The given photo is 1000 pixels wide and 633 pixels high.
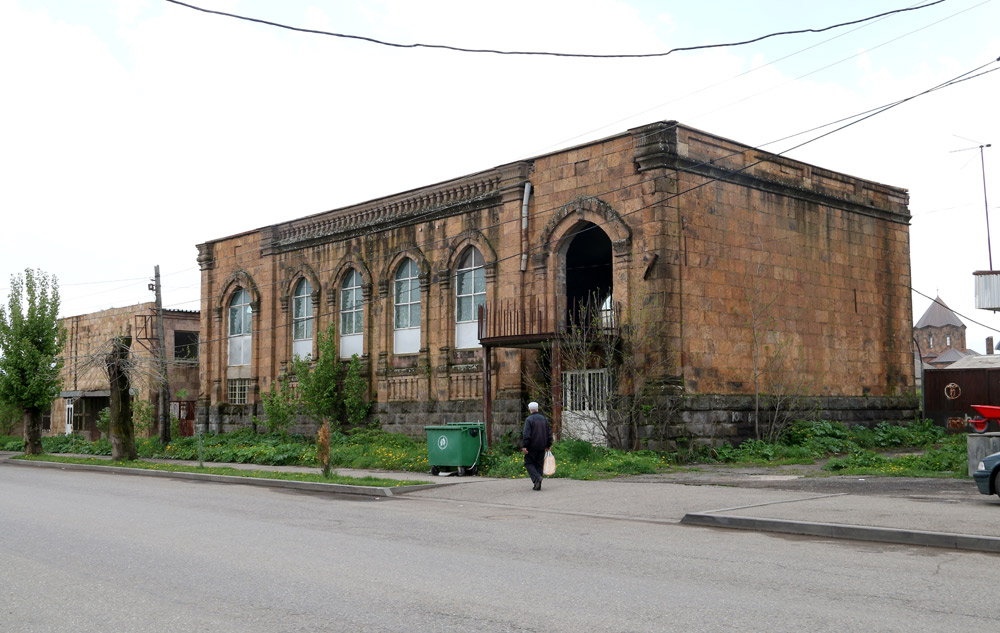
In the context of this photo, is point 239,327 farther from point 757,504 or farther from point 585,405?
point 757,504

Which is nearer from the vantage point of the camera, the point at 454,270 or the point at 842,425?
the point at 842,425

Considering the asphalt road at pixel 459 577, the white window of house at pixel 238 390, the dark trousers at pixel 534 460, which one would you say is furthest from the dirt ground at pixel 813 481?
the white window of house at pixel 238 390

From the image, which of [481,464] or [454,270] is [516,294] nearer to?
[454,270]

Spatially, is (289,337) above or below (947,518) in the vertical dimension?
above

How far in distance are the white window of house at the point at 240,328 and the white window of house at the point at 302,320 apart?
2.45 m

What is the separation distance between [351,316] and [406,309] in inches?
104

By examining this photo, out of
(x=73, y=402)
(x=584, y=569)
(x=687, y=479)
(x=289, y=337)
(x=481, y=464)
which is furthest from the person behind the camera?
(x=73, y=402)

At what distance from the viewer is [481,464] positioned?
65.1 ft

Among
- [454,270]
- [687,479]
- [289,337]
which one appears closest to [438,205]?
[454,270]

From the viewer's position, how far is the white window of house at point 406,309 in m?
27.3

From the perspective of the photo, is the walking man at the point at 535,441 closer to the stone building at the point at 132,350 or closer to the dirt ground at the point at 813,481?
the dirt ground at the point at 813,481

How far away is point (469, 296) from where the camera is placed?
→ 84.1 ft

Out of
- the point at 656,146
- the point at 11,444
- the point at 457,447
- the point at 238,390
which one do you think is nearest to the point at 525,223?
the point at 656,146

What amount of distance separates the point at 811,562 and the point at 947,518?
10.2 ft
